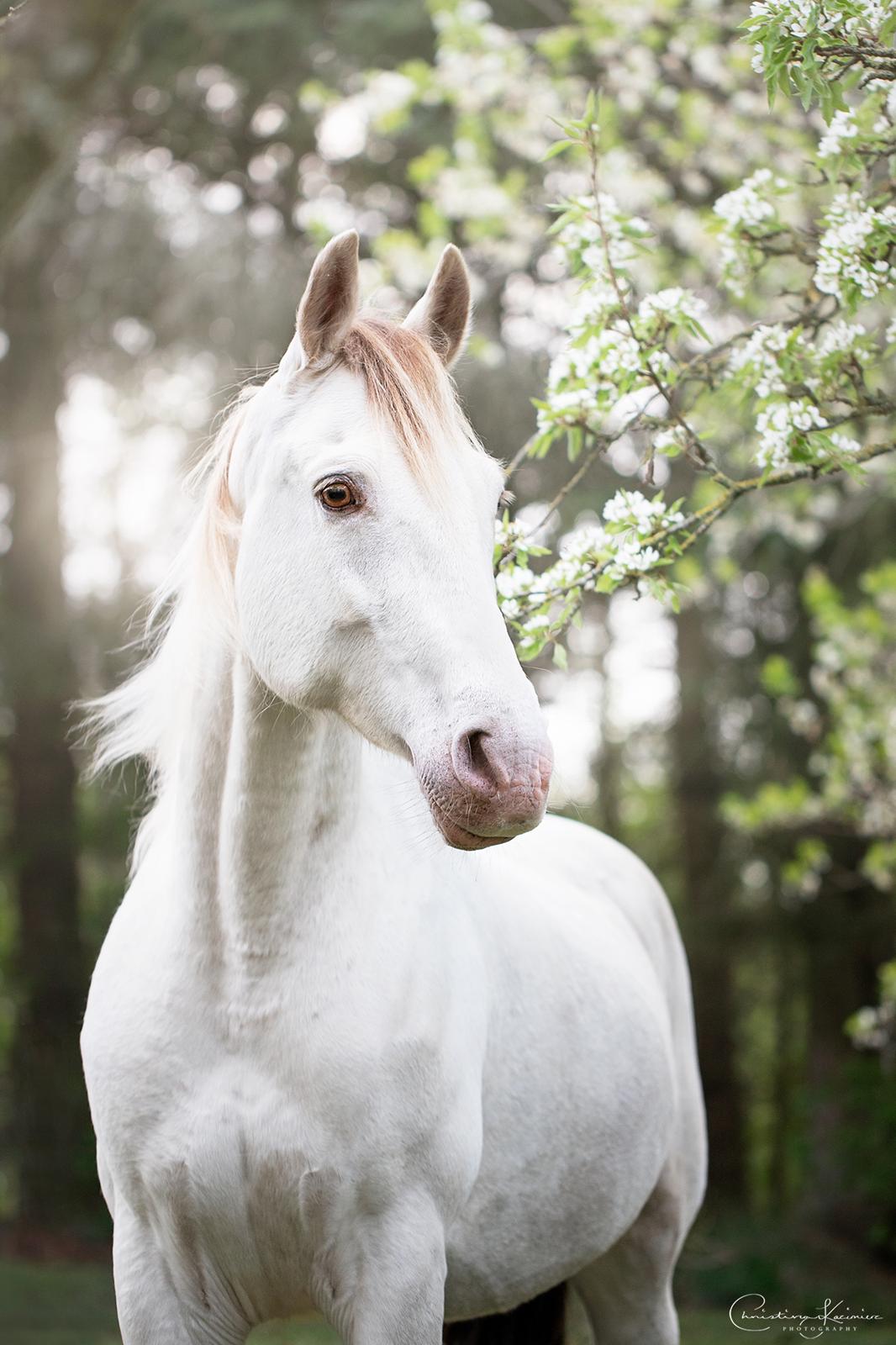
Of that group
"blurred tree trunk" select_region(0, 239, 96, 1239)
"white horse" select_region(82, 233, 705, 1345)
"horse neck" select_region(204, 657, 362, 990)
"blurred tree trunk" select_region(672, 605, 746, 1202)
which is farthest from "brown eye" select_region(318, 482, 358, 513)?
"blurred tree trunk" select_region(672, 605, 746, 1202)

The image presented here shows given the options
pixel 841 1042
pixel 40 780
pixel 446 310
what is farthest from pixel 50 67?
pixel 841 1042

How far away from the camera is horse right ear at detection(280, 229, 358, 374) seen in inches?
89.1

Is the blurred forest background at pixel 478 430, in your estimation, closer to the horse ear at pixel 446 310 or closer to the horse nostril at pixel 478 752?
the horse ear at pixel 446 310

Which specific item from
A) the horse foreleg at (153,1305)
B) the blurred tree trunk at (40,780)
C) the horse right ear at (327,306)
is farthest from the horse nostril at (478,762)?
the blurred tree trunk at (40,780)

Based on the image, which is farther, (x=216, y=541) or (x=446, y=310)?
(x=446, y=310)

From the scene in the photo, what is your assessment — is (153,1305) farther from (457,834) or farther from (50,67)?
(50,67)

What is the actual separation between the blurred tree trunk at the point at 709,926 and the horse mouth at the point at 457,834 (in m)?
10.1

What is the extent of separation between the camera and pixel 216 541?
2.55 m

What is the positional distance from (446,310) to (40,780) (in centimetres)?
973

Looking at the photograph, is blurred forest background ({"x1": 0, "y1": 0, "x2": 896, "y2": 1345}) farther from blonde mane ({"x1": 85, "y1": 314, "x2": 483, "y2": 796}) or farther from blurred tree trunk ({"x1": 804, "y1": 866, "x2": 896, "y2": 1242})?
blonde mane ({"x1": 85, "y1": 314, "x2": 483, "y2": 796})

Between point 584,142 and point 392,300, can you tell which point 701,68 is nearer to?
point 392,300

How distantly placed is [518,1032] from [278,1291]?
0.76 m

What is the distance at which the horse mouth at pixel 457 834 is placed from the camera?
6.48ft

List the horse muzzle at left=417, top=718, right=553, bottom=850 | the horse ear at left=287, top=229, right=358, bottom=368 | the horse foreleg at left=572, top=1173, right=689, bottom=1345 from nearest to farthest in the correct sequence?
the horse muzzle at left=417, top=718, right=553, bottom=850, the horse ear at left=287, top=229, right=358, bottom=368, the horse foreleg at left=572, top=1173, right=689, bottom=1345
